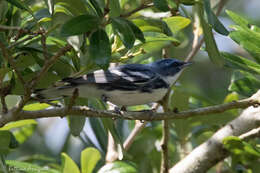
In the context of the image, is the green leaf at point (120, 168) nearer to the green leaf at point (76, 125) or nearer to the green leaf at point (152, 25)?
the green leaf at point (76, 125)

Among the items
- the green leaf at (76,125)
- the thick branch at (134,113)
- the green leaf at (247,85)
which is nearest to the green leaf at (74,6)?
the thick branch at (134,113)

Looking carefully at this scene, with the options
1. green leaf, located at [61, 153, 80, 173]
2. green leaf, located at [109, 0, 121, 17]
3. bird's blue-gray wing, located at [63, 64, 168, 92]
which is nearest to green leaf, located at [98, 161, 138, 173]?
green leaf, located at [61, 153, 80, 173]

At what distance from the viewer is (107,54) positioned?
7.36 feet

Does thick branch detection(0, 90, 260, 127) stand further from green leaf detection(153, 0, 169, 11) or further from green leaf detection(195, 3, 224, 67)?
green leaf detection(153, 0, 169, 11)

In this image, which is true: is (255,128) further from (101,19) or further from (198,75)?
(198,75)

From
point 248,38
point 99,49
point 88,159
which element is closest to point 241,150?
point 248,38

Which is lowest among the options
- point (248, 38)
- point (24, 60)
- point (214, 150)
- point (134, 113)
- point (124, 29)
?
point (214, 150)

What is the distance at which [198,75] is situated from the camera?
6.71 meters

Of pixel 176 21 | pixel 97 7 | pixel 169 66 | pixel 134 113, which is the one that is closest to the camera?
pixel 97 7

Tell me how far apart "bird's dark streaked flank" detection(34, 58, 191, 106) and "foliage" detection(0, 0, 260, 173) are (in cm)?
11

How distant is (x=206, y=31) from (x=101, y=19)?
0.61 metres

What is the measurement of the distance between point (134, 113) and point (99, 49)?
0.78 m

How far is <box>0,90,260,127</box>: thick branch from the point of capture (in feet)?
7.83

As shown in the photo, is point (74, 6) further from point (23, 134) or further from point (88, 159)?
point (23, 134)
